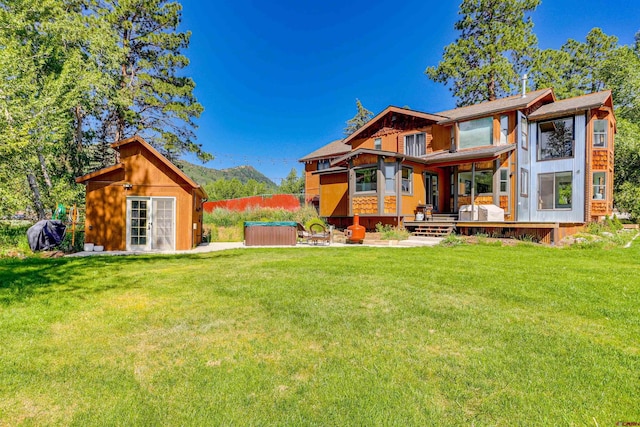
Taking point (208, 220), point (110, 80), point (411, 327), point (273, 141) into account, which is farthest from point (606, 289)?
point (273, 141)

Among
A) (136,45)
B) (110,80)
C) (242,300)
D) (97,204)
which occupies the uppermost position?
(136,45)

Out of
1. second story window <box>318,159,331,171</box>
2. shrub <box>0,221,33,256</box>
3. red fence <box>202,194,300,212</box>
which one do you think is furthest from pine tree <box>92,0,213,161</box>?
second story window <box>318,159,331,171</box>

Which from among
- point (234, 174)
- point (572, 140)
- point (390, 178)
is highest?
point (234, 174)

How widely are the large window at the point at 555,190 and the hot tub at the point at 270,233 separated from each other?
13845 millimetres

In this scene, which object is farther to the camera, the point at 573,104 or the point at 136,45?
the point at 136,45

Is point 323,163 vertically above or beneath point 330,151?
beneath

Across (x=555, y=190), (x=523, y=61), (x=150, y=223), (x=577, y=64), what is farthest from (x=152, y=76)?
(x=577, y=64)

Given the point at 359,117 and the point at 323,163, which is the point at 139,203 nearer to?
the point at 323,163

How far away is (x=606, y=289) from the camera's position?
5.30 meters

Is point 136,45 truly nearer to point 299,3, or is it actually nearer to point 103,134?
point 103,134

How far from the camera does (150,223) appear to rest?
1202 centimetres

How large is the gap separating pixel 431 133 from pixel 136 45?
19.9m

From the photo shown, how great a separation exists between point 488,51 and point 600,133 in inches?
570

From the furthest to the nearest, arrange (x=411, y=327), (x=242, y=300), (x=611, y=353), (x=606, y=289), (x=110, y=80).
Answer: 1. (x=110, y=80)
2. (x=606, y=289)
3. (x=242, y=300)
4. (x=411, y=327)
5. (x=611, y=353)
